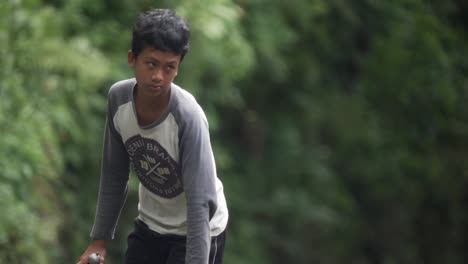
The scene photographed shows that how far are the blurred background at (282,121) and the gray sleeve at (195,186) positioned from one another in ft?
7.98

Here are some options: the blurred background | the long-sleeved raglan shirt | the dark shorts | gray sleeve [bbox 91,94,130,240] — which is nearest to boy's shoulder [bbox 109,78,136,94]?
the long-sleeved raglan shirt

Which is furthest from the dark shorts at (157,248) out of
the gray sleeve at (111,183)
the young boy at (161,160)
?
the gray sleeve at (111,183)

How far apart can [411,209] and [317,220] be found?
3263 mm

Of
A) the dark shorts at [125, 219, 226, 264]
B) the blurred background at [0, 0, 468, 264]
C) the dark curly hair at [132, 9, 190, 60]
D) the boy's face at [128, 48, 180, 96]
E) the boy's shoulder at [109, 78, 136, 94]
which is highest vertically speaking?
the dark curly hair at [132, 9, 190, 60]

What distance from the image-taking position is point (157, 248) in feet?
12.7

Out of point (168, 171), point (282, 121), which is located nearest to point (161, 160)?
point (168, 171)

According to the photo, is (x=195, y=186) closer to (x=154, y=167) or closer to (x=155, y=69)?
(x=154, y=167)

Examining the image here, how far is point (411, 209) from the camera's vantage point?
16.1m

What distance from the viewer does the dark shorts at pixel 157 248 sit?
149 inches

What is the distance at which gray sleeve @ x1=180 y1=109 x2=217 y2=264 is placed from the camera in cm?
349

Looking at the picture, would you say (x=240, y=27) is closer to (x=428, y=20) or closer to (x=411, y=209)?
(x=428, y=20)

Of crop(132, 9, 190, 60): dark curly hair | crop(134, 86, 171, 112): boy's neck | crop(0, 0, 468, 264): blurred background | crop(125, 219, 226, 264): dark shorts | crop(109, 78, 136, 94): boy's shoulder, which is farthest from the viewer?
crop(0, 0, 468, 264): blurred background

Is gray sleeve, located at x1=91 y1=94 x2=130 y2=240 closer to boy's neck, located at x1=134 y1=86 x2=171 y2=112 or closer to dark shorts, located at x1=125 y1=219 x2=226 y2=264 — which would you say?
dark shorts, located at x1=125 y1=219 x2=226 y2=264

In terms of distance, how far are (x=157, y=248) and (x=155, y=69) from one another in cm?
82
